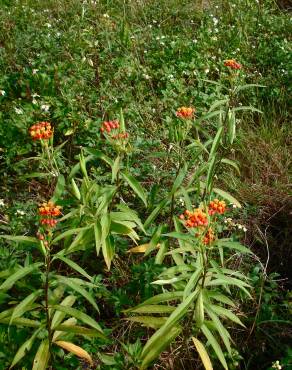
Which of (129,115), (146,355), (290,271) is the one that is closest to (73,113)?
(129,115)

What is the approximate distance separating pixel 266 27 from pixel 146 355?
4.03 metres

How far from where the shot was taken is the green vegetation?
7.77 ft

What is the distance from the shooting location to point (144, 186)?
140 inches

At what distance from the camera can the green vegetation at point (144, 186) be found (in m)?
2.37

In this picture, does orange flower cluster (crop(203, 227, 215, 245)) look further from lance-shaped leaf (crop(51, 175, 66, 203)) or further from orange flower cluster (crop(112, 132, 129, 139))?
lance-shaped leaf (crop(51, 175, 66, 203))

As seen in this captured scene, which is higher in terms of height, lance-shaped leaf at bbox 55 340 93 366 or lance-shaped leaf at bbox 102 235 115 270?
lance-shaped leaf at bbox 102 235 115 270

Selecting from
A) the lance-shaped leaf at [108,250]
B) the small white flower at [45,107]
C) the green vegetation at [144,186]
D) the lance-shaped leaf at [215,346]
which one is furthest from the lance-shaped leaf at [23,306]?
the small white flower at [45,107]

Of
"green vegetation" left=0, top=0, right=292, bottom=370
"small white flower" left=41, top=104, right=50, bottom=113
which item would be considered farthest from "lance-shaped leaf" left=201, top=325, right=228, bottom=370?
"small white flower" left=41, top=104, right=50, bottom=113

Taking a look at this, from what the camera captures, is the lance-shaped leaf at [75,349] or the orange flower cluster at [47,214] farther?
the lance-shaped leaf at [75,349]

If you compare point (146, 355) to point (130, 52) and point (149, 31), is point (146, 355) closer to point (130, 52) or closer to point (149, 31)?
point (130, 52)

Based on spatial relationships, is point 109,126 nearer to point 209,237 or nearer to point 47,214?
point 47,214

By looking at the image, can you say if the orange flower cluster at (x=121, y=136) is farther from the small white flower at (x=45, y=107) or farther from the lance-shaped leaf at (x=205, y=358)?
the small white flower at (x=45, y=107)

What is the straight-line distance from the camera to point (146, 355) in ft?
7.34

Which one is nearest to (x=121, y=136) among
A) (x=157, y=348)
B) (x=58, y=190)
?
(x=58, y=190)
